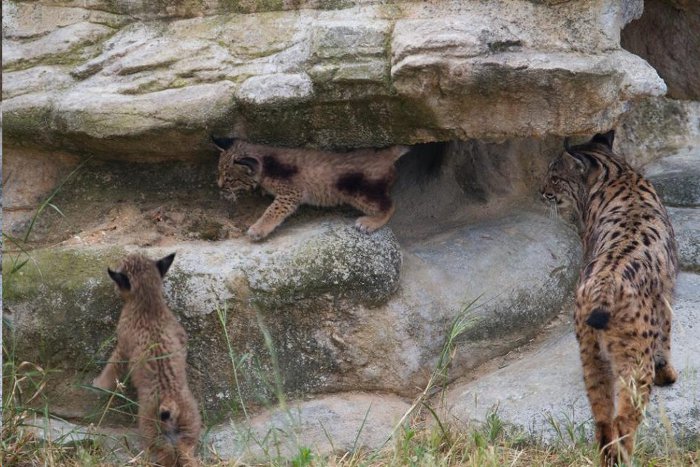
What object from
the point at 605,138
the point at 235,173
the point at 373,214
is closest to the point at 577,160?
the point at 605,138

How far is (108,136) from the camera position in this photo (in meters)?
7.43

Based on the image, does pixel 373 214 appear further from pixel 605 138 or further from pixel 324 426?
pixel 605 138

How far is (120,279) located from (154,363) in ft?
2.04

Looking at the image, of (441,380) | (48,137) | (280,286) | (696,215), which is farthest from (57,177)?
(696,215)

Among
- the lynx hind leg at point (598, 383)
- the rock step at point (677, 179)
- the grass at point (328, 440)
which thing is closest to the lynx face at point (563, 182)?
the rock step at point (677, 179)

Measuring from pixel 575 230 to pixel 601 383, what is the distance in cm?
252

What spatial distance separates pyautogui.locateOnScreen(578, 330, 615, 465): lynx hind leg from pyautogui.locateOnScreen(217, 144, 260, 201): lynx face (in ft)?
8.80

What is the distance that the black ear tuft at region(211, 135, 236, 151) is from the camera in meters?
7.54

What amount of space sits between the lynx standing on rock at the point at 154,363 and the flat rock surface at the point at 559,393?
185cm

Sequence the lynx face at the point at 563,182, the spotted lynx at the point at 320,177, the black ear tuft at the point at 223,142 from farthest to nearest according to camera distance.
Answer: the lynx face at the point at 563,182
the spotted lynx at the point at 320,177
the black ear tuft at the point at 223,142

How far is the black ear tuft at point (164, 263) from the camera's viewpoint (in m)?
6.98

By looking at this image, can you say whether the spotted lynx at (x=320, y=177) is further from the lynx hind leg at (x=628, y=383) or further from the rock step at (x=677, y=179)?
the rock step at (x=677, y=179)

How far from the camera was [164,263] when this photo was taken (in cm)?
700

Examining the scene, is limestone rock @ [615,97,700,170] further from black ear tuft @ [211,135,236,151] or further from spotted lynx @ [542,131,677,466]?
black ear tuft @ [211,135,236,151]
